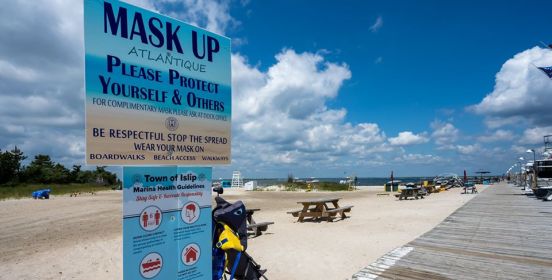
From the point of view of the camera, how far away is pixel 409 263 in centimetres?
584

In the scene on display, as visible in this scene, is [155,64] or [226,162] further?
[226,162]

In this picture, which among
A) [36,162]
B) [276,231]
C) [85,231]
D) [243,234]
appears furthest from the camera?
[36,162]

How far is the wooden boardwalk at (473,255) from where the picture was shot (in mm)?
5262

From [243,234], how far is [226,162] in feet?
2.88

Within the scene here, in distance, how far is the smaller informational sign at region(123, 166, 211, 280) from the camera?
2.79 m

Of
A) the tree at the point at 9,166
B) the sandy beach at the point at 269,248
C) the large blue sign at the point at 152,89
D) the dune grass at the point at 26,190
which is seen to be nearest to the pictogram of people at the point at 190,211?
the large blue sign at the point at 152,89

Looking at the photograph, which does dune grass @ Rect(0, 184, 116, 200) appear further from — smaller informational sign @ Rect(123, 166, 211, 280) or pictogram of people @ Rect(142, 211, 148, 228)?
pictogram of people @ Rect(142, 211, 148, 228)

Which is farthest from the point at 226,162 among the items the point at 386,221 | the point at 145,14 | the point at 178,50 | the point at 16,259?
the point at 386,221

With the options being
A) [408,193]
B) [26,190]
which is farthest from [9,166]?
[408,193]

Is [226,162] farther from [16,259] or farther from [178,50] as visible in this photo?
[16,259]

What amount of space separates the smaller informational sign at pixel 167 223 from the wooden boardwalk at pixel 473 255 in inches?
116

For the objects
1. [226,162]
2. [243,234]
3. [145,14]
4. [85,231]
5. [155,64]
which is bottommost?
[85,231]

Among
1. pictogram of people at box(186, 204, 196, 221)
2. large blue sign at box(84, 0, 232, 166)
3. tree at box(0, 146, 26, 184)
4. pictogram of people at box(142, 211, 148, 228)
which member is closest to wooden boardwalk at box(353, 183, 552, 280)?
pictogram of people at box(186, 204, 196, 221)

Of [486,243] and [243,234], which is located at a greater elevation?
[243,234]
